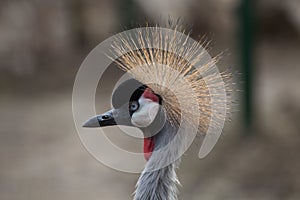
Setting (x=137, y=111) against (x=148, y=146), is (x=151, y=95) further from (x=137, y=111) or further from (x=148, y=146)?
(x=148, y=146)

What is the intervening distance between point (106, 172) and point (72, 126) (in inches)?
31.3

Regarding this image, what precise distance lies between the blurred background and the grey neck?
890 mm

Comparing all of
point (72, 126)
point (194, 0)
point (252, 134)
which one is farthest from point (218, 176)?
point (194, 0)

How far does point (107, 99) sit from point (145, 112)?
331 centimetres

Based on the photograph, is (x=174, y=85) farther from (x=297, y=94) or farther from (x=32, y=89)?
(x=32, y=89)

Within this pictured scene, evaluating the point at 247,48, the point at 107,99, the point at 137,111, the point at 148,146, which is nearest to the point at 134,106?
the point at 137,111

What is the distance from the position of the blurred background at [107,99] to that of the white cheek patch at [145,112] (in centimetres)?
89

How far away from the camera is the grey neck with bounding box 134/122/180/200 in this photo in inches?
76.0

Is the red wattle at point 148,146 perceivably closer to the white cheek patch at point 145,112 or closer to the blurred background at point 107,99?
the white cheek patch at point 145,112

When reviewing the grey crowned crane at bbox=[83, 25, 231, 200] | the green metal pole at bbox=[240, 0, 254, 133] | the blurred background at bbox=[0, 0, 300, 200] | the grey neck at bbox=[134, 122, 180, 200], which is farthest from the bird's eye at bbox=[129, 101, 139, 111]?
the green metal pole at bbox=[240, 0, 254, 133]

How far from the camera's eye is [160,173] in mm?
1946

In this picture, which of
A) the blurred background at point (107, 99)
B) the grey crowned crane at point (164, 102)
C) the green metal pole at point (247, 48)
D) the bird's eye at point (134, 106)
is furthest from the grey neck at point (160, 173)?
the green metal pole at point (247, 48)

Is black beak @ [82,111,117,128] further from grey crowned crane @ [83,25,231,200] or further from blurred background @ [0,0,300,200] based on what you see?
blurred background @ [0,0,300,200]

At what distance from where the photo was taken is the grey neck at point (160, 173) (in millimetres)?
1932
